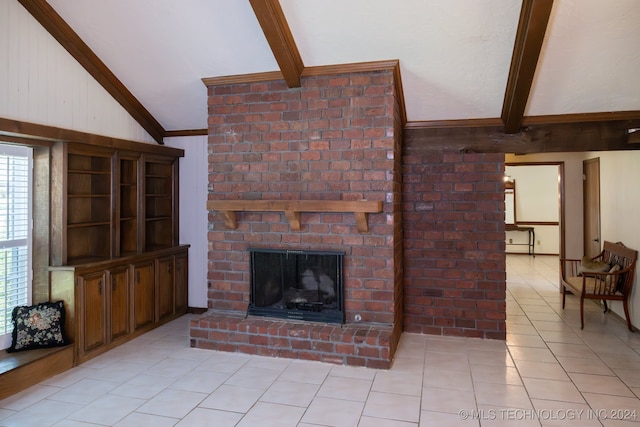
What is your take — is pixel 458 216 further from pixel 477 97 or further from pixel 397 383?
pixel 397 383

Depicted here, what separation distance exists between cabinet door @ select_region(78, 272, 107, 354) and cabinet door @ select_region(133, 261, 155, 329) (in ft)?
1.30

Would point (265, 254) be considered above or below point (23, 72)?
below

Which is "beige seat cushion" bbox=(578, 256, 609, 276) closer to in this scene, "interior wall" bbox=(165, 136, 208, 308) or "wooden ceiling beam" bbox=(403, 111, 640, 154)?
"wooden ceiling beam" bbox=(403, 111, 640, 154)

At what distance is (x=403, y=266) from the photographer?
13.6 feet

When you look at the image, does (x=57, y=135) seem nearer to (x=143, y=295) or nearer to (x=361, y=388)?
(x=143, y=295)

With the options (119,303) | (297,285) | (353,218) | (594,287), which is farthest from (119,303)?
(594,287)

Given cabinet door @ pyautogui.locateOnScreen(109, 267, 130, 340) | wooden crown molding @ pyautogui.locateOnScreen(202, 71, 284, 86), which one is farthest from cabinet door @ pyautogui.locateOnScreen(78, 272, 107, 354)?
wooden crown molding @ pyautogui.locateOnScreen(202, 71, 284, 86)

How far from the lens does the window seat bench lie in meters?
2.78

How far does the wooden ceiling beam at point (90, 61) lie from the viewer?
10.6ft

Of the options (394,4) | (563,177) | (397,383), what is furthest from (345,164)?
(563,177)

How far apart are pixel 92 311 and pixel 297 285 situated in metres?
1.75

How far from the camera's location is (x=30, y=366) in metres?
2.92

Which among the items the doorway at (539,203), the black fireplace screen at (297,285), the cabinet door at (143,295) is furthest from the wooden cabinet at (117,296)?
the doorway at (539,203)

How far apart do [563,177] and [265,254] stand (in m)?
4.61
